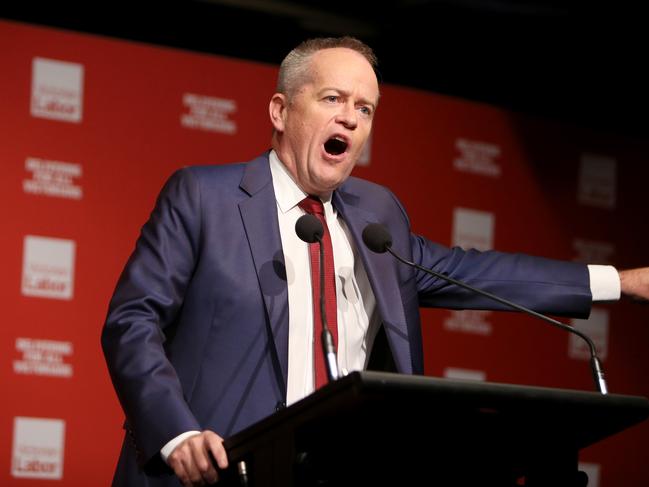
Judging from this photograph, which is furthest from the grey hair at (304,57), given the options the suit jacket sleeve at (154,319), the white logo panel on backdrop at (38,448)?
the white logo panel on backdrop at (38,448)

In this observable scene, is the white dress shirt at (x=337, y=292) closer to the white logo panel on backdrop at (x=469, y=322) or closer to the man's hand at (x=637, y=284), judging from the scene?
the man's hand at (x=637, y=284)

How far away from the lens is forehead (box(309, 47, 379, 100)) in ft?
8.73

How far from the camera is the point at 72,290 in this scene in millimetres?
3988

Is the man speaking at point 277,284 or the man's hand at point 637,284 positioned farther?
the man's hand at point 637,284

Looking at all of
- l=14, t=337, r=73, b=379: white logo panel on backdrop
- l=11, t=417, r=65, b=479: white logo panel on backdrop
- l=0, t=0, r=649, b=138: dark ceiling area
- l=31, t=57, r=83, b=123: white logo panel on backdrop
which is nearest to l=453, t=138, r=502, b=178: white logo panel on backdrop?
l=0, t=0, r=649, b=138: dark ceiling area

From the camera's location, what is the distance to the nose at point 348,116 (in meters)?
2.63

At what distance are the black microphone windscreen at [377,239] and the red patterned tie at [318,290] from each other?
0.58ft

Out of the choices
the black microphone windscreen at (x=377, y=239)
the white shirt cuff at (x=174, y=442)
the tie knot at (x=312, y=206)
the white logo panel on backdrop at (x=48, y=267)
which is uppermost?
the tie knot at (x=312, y=206)

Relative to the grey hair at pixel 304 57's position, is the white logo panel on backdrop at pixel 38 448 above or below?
below

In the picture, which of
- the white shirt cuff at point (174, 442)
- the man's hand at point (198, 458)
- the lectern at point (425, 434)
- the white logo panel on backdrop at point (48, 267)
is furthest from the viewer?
the white logo panel on backdrop at point (48, 267)

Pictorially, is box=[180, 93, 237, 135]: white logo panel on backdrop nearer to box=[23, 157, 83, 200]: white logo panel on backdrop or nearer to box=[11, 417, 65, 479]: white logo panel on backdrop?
box=[23, 157, 83, 200]: white logo panel on backdrop

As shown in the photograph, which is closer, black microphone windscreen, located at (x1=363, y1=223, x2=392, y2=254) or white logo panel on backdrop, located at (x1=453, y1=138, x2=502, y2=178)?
black microphone windscreen, located at (x1=363, y1=223, x2=392, y2=254)

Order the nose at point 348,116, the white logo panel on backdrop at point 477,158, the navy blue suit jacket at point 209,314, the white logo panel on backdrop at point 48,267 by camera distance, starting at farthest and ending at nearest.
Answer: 1. the white logo panel on backdrop at point 477,158
2. the white logo panel on backdrop at point 48,267
3. the nose at point 348,116
4. the navy blue suit jacket at point 209,314

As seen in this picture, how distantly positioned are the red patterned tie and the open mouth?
120mm
